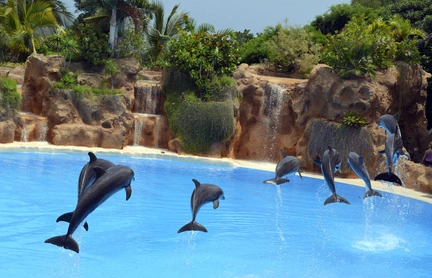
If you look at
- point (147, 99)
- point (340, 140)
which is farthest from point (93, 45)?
point (340, 140)

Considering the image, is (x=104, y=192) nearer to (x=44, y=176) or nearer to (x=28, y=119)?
(x=44, y=176)

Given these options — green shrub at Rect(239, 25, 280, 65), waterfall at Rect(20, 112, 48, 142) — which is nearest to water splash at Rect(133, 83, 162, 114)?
waterfall at Rect(20, 112, 48, 142)

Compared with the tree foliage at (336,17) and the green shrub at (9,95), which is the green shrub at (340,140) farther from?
the tree foliage at (336,17)

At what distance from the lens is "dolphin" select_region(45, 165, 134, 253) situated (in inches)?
209

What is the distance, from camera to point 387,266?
9.04 metres

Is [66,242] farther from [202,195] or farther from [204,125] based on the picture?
[204,125]

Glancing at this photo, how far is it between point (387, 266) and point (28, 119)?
13.0 m

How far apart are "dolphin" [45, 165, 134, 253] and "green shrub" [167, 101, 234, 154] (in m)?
13.3

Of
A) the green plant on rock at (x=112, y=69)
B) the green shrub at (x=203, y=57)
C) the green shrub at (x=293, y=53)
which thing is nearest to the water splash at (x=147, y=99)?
the green plant on rock at (x=112, y=69)

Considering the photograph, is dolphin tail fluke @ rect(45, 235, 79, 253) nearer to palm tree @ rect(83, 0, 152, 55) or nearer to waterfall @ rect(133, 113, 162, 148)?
waterfall @ rect(133, 113, 162, 148)

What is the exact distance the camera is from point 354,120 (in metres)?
17.3

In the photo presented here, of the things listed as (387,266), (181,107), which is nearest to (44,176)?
(181,107)

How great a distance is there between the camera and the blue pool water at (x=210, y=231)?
27.1ft

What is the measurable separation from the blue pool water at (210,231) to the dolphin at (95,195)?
7.60 ft
